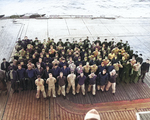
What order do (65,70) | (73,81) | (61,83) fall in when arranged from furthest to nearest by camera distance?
(65,70), (73,81), (61,83)

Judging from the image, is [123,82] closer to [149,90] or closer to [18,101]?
[149,90]

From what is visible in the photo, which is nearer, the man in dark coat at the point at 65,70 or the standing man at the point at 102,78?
the standing man at the point at 102,78

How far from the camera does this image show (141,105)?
274 inches

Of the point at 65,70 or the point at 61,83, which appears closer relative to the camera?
the point at 61,83

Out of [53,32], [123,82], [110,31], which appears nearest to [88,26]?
[110,31]

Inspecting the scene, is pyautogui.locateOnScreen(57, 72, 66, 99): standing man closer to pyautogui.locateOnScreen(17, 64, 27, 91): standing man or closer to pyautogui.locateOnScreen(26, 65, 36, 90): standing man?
pyautogui.locateOnScreen(26, 65, 36, 90): standing man

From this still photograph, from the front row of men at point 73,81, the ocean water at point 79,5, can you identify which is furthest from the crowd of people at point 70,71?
the ocean water at point 79,5

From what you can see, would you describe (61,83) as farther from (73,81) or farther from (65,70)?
(65,70)

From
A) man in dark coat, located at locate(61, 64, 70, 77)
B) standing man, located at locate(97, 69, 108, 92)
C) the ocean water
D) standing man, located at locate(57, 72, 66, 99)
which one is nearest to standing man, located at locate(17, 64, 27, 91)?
standing man, located at locate(57, 72, 66, 99)

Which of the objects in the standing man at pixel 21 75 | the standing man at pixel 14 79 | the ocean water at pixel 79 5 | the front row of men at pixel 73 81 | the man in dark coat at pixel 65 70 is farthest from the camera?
the ocean water at pixel 79 5

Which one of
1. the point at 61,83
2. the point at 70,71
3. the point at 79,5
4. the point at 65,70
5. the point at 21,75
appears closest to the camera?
the point at 61,83

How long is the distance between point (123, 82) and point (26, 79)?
17.4 ft

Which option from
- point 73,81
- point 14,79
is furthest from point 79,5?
point 14,79

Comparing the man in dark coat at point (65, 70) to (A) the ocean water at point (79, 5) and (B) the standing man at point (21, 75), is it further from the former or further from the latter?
(A) the ocean water at point (79, 5)
